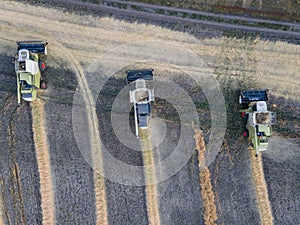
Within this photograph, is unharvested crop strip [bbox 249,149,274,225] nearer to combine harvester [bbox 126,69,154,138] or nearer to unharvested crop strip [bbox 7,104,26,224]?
combine harvester [bbox 126,69,154,138]

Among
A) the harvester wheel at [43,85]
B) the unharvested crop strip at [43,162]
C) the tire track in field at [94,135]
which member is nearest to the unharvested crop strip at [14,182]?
the unharvested crop strip at [43,162]

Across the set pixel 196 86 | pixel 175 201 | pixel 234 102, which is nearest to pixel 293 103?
pixel 234 102

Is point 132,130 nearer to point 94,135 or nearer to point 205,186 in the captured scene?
point 94,135

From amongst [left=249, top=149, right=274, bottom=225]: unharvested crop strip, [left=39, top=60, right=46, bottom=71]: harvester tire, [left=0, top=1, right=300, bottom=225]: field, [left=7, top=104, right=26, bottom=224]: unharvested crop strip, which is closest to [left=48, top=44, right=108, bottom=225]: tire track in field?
[left=0, top=1, right=300, bottom=225]: field

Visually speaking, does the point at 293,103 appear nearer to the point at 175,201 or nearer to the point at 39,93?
the point at 175,201

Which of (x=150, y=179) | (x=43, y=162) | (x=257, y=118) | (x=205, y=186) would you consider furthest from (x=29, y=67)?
(x=257, y=118)

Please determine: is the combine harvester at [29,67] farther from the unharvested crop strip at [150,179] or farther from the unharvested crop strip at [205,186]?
the unharvested crop strip at [205,186]
